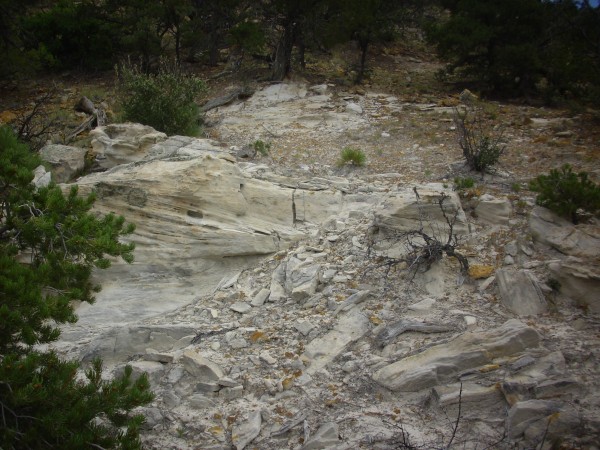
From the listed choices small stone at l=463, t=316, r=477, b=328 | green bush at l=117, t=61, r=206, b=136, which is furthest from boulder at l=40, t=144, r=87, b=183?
small stone at l=463, t=316, r=477, b=328

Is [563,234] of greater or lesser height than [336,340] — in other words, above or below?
above

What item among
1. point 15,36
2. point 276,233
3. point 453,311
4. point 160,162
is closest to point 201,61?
point 15,36

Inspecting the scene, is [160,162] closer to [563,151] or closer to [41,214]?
[41,214]

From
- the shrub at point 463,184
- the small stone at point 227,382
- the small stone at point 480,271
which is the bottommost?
the small stone at point 227,382

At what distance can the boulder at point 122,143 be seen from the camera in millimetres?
8883

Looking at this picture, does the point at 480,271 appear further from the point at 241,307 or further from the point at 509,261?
the point at 241,307

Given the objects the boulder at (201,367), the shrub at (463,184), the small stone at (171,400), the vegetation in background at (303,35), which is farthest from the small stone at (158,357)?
the vegetation in background at (303,35)

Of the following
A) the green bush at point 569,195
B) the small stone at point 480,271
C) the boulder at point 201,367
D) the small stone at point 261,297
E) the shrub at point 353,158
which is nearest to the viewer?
the boulder at point 201,367

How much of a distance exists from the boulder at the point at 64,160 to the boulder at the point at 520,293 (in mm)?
7123

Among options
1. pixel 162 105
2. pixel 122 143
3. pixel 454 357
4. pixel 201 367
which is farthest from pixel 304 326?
pixel 162 105

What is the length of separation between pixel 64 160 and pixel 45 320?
603cm

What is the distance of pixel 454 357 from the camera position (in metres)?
4.71

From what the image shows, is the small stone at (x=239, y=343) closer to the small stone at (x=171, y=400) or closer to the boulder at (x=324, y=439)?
the small stone at (x=171, y=400)

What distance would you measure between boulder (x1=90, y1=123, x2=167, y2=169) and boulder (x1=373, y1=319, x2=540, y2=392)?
19.9 feet
